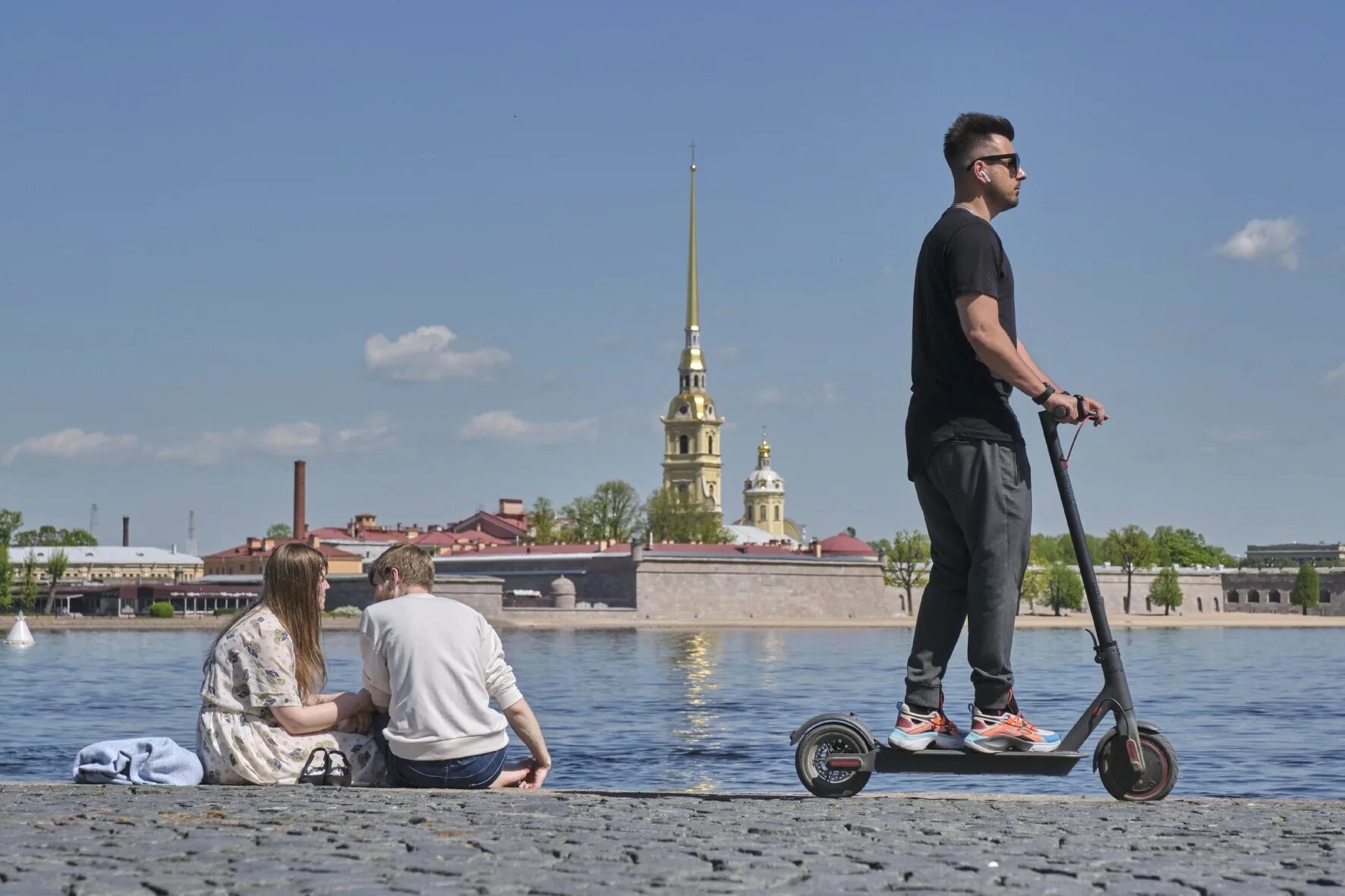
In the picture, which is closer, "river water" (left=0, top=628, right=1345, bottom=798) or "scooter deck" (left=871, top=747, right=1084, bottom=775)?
"scooter deck" (left=871, top=747, right=1084, bottom=775)

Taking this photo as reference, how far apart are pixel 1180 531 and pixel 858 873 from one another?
15315cm

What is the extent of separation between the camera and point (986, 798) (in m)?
5.76

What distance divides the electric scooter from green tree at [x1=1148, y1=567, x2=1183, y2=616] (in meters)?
106

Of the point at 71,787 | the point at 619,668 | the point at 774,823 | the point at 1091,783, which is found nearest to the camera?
the point at 774,823

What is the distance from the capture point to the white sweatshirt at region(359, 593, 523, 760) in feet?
19.6

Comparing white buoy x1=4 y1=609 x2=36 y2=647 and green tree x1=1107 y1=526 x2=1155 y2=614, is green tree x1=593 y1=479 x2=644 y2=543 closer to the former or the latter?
green tree x1=1107 y1=526 x2=1155 y2=614

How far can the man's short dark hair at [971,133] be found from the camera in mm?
5762

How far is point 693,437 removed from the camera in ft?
480

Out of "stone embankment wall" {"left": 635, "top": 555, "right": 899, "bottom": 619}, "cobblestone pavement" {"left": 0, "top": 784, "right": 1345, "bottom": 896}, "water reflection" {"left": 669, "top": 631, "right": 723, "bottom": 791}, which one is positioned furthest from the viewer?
"stone embankment wall" {"left": 635, "top": 555, "right": 899, "bottom": 619}

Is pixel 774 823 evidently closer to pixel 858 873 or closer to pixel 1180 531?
pixel 858 873

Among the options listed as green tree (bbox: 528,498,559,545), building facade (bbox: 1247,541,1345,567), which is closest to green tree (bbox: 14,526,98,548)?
green tree (bbox: 528,498,559,545)

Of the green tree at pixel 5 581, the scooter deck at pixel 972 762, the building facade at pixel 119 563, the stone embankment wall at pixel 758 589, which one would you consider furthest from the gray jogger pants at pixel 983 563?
the building facade at pixel 119 563

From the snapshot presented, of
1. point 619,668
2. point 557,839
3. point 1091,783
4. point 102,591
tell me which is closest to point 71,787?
point 557,839

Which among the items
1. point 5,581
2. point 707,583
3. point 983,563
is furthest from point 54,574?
point 983,563
